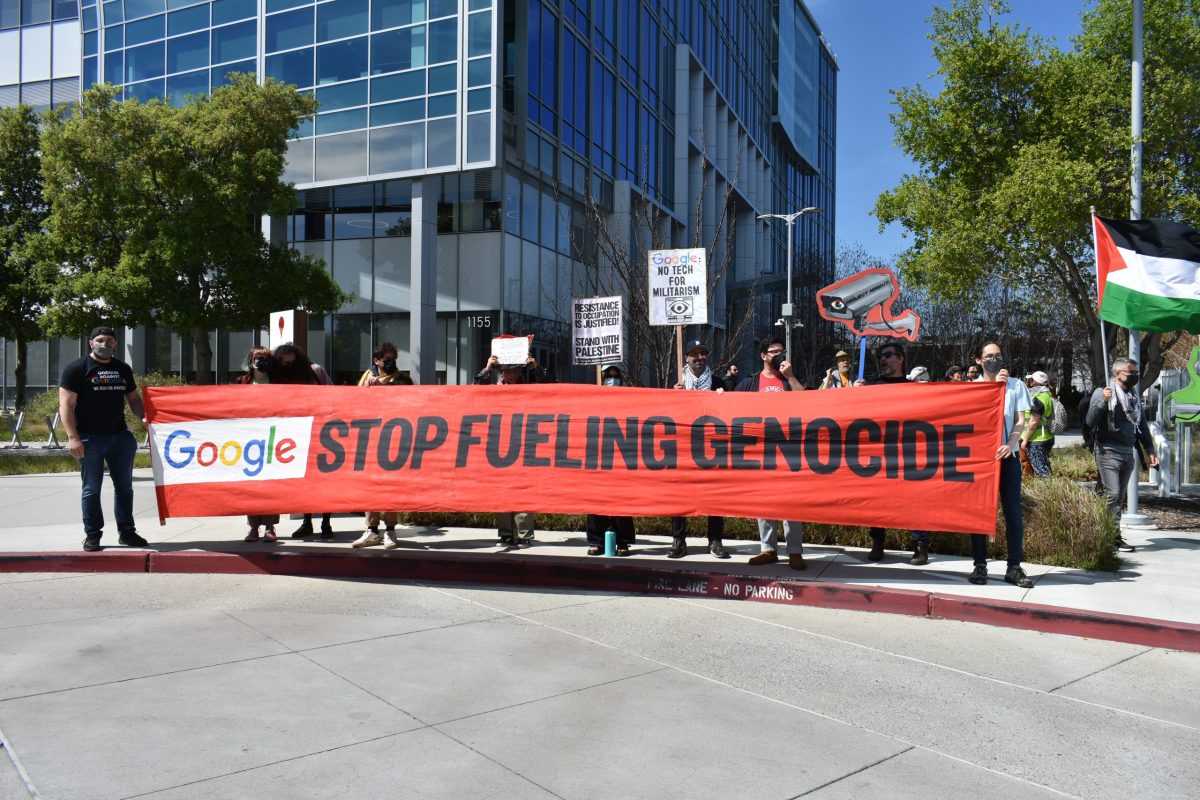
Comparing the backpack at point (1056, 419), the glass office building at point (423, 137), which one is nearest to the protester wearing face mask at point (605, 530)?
the backpack at point (1056, 419)

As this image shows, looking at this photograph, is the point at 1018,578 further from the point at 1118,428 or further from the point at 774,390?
the point at 1118,428

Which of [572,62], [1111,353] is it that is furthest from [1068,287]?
[572,62]

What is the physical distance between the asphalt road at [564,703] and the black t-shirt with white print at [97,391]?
1.83m

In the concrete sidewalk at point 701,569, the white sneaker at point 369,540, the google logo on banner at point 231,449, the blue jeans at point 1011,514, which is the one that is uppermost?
the google logo on banner at point 231,449

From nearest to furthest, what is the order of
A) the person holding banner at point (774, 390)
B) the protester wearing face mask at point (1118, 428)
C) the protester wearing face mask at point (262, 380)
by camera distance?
the person holding banner at point (774, 390) → the protester wearing face mask at point (262, 380) → the protester wearing face mask at point (1118, 428)

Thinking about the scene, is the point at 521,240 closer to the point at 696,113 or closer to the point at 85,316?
the point at 85,316

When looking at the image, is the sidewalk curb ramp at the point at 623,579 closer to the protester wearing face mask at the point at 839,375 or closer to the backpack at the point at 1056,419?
the protester wearing face mask at the point at 839,375

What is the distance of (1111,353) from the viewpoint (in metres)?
20.9

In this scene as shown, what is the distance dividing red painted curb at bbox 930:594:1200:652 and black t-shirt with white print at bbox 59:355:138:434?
7.27 m

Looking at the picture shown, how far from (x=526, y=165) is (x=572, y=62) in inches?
203

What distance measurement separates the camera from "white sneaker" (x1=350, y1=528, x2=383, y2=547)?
29.1ft

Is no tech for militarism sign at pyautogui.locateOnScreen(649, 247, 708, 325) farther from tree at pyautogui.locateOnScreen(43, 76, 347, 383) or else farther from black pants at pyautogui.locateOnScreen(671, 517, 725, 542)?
tree at pyautogui.locateOnScreen(43, 76, 347, 383)

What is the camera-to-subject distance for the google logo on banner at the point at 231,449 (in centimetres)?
853

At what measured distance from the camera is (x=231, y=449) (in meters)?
8.63
